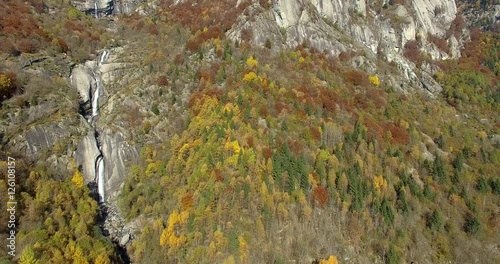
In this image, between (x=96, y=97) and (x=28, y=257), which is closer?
(x=28, y=257)

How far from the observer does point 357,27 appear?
141 metres

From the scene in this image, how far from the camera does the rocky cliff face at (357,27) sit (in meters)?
120

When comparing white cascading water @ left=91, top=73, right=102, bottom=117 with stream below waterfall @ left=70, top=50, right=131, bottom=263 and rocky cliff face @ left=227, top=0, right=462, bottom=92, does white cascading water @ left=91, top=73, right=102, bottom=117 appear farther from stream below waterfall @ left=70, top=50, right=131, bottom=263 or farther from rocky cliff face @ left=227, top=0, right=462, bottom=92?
rocky cliff face @ left=227, top=0, right=462, bottom=92

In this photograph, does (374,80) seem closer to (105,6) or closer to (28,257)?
(28,257)

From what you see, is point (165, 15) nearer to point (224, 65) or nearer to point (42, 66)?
point (224, 65)

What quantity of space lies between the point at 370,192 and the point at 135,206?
47.2 meters

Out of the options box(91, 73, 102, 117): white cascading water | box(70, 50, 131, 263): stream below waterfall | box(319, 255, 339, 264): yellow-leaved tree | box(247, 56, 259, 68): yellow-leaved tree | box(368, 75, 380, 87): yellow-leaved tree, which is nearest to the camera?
box(319, 255, 339, 264): yellow-leaved tree

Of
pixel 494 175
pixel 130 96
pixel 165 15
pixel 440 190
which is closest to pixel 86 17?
pixel 165 15

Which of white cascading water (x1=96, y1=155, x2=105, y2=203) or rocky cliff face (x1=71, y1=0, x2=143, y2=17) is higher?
rocky cliff face (x1=71, y1=0, x2=143, y2=17)

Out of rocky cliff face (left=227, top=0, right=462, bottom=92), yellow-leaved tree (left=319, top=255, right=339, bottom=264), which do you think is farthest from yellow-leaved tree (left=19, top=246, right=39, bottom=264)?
rocky cliff face (left=227, top=0, right=462, bottom=92)

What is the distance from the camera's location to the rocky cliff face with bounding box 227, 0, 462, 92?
120500 mm

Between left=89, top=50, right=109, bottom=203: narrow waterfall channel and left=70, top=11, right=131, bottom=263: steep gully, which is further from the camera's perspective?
left=89, top=50, right=109, bottom=203: narrow waterfall channel

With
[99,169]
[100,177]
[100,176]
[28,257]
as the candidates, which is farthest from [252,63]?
[28,257]

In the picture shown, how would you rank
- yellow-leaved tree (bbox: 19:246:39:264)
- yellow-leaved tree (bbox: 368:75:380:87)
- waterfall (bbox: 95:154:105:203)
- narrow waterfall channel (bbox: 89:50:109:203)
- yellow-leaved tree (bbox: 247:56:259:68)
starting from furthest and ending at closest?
yellow-leaved tree (bbox: 368:75:380:87), yellow-leaved tree (bbox: 247:56:259:68), narrow waterfall channel (bbox: 89:50:109:203), waterfall (bbox: 95:154:105:203), yellow-leaved tree (bbox: 19:246:39:264)
